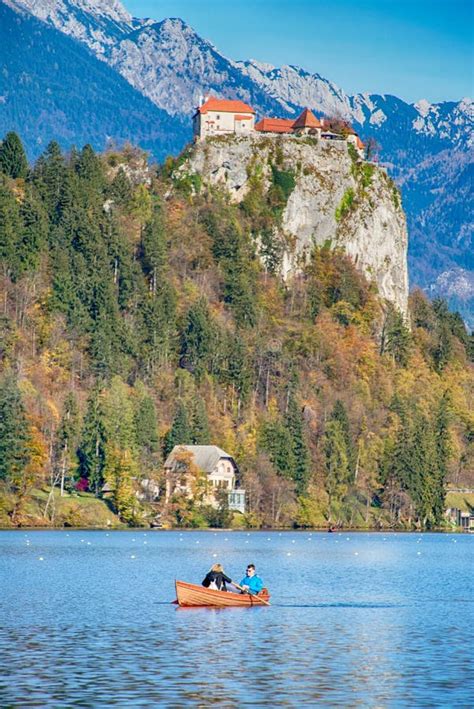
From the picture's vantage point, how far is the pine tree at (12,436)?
153 m

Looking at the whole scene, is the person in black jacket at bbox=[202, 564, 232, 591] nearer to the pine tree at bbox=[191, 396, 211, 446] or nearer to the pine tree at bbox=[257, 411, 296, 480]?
the pine tree at bbox=[257, 411, 296, 480]

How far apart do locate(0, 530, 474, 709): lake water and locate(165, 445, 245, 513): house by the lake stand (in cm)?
6069

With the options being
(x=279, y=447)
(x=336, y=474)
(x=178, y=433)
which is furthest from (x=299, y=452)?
(x=178, y=433)

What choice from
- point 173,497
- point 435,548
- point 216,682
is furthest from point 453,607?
point 173,497

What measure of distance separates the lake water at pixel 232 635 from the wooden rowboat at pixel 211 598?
719 millimetres

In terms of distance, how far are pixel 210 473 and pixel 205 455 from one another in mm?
6314

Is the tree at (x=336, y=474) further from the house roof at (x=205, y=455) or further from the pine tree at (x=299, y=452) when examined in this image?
the house roof at (x=205, y=455)

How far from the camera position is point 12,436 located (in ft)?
506

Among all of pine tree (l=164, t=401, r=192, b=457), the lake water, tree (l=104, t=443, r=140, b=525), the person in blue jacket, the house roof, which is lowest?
the lake water

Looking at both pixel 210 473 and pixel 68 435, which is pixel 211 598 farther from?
pixel 210 473

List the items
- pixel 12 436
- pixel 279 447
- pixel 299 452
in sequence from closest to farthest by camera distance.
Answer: pixel 12 436 → pixel 279 447 → pixel 299 452

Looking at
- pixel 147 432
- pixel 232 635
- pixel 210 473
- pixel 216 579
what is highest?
pixel 147 432

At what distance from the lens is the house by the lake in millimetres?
177125

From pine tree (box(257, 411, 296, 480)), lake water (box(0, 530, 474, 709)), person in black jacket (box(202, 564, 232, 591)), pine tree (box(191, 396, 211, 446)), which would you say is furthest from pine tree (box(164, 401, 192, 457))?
person in black jacket (box(202, 564, 232, 591))
